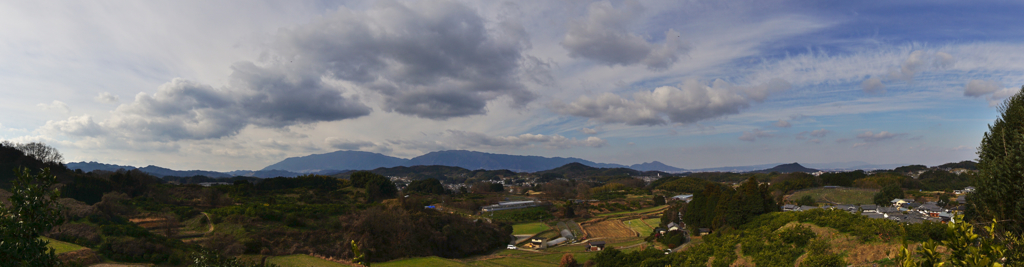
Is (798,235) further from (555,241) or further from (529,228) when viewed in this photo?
(529,228)

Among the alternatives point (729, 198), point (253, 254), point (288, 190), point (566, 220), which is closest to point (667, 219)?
point (729, 198)

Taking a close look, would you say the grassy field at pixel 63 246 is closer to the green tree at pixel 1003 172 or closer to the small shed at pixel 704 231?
the green tree at pixel 1003 172

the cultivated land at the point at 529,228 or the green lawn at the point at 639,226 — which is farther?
the cultivated land at the point at 529,228

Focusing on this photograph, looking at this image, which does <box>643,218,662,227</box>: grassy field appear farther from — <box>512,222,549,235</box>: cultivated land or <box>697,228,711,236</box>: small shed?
<box>697,228,711,236</box>: small shed

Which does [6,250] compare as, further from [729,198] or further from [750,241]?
[729,198]

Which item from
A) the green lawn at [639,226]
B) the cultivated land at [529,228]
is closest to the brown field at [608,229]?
the green lawn at [639,226]

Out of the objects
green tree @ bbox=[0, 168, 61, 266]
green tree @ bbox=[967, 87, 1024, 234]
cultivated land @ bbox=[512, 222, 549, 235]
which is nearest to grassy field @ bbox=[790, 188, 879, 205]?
cultivated land @ bbox=[512, 222, 549, 235]

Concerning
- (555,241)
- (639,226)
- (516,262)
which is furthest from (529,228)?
(516,262)
